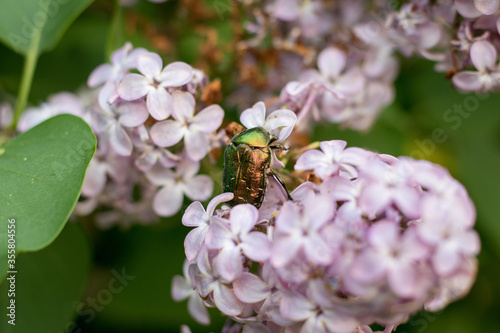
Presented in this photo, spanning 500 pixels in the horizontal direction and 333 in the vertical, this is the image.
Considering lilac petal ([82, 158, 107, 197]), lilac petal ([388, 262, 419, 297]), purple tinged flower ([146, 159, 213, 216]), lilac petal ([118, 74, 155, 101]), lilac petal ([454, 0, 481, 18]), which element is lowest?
lilac petal ([82, 158, 107, 197])

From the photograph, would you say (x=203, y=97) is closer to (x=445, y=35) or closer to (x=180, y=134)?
(x=180, y=134)

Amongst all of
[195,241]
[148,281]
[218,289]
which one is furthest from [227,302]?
[148,281]

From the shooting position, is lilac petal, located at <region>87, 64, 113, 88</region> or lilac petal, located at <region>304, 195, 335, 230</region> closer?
lilac petal, located at <region>304, 195, 335, 230</region>

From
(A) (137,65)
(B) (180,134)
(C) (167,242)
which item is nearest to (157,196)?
(B) (180,134)

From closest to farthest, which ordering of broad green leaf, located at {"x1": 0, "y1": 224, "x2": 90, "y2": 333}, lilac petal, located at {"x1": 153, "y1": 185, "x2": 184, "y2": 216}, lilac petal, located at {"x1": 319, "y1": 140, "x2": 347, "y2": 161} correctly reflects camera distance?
lilac petal, located at {"x1": 319, "y1": 140, "x2": 347, "y2": 161} < lilac petal, located at {"x1": 153, "y1": 185, "x2": 184, "y2": 216} < broad green leaf, located at {"x1": 0, "y1": 224, "x2": 90, "y2": 333}

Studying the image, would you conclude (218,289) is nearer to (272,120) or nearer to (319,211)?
(319,211)

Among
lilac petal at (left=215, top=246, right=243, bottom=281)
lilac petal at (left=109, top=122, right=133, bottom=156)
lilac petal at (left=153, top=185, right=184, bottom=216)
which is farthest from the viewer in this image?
lilac petal at (left=153, top=185, right=184, bottom=216)

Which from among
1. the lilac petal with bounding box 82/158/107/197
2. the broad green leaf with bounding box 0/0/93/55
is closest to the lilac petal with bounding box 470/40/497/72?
the lilac petal with bounding box 82/158/107/197

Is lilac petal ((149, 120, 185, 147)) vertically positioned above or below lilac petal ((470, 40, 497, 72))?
below

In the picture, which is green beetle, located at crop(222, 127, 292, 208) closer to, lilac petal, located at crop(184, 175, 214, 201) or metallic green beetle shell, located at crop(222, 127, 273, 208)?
metallic green beetle shell, located at crop(222, 127, 273, 208)

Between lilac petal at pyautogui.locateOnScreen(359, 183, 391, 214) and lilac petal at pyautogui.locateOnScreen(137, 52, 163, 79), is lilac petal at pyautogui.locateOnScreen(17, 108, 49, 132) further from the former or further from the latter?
lilac petal at pyautogui.locateOnScreen(359, 183, 391, 214)
